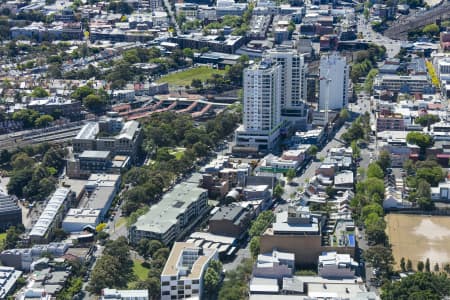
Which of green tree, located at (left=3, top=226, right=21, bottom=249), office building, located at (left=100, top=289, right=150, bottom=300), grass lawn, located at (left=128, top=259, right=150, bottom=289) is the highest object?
office building, located at (left=100, top=289, right=150, bottom=300)

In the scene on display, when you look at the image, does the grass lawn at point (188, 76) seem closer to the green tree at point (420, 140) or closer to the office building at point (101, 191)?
the green tree at point (420, 140)

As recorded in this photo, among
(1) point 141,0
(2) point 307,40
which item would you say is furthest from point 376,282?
(1) point 141,0

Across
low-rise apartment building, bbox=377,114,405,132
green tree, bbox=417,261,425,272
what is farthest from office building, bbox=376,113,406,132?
green tree, bbox=417,261,425,272

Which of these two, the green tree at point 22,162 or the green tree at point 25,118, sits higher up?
the green tree at point 25,118

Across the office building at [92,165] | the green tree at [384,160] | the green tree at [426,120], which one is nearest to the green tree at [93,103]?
the office building at [92,165]

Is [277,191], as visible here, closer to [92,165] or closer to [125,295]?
[92,165]

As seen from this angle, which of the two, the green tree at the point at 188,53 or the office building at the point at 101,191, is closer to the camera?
the office building at the point at 101,191

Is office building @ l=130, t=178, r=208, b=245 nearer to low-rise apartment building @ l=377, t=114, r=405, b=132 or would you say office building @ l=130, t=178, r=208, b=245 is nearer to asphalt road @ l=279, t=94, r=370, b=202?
asphalt road @ l=279, t=94, r=370, b=202

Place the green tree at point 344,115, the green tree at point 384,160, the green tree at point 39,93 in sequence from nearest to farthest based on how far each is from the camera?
the green tree at point 384,160
the green tree at point 344,115
the green tree at point 39,93
